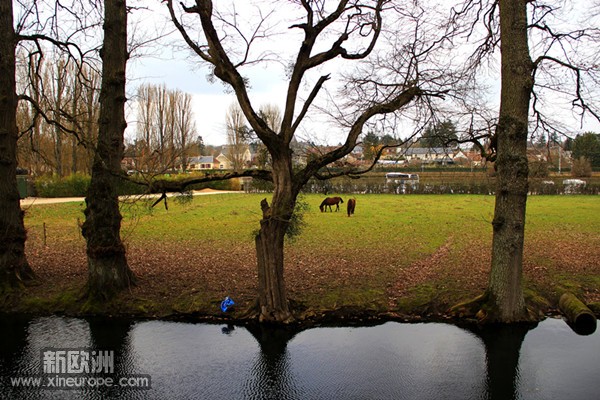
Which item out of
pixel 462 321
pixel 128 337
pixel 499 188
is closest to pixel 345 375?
pixel 462 321

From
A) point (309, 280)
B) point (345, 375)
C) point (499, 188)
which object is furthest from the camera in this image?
point (309, 280)

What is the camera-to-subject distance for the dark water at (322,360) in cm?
552

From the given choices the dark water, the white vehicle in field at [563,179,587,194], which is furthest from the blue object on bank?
the white vehicle in field at [563,179,587,194]

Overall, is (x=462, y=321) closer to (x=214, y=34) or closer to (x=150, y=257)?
(x=214, y=34)

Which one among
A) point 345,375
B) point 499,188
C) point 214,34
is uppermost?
point 214,34

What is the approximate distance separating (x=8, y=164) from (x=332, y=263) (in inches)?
301

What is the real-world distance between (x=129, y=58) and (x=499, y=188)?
24.7 ft

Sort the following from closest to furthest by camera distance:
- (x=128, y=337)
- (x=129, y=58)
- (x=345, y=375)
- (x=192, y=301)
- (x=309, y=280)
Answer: (x=345, y=375) < (x=128, y=337) < (x=192, y=301) < (x=129, y=58) < (x=309, y=280)

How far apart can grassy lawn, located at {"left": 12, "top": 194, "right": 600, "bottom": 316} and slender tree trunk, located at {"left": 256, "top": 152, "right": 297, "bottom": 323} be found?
2.10ft

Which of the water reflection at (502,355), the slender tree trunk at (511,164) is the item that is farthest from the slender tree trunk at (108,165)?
the slender tree trunk at (511,164)

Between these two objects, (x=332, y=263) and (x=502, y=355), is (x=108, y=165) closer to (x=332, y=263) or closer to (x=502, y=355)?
(x=332, y=263)

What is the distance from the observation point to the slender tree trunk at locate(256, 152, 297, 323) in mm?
7652

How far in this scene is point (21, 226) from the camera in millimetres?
9680

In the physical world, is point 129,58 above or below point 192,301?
above
